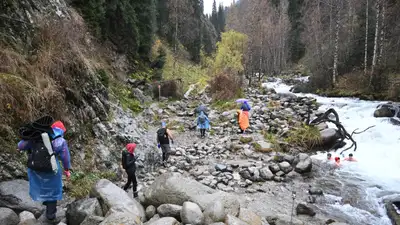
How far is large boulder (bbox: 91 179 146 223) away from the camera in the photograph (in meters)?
4.37

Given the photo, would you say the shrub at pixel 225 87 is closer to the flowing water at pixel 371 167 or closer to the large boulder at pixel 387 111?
the flowing water at pixel 371 167

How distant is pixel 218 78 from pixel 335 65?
8.88 meters

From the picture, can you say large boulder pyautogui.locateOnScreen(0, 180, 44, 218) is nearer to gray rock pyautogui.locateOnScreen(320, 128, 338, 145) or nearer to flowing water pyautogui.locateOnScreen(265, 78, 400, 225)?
flowing water pyautogui.locateOnScreen(265, 78, 400, 225)

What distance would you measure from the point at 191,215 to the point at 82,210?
171cm

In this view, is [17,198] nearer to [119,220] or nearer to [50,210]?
[50,210]

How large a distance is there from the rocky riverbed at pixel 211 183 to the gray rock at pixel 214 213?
0.05 feet

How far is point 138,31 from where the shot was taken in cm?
1961

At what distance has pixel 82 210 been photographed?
4.20 metres

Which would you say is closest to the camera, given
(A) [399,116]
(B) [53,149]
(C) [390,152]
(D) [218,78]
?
(B) [53,149]

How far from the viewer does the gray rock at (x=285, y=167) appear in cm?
817

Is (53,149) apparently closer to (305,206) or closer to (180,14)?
(305,206)

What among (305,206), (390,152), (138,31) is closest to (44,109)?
(305,206)

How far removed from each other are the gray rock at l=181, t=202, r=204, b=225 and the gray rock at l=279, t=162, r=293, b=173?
4.65 meters

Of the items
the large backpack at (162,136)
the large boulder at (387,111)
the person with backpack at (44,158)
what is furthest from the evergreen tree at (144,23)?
the person with backpack at (44,158)
